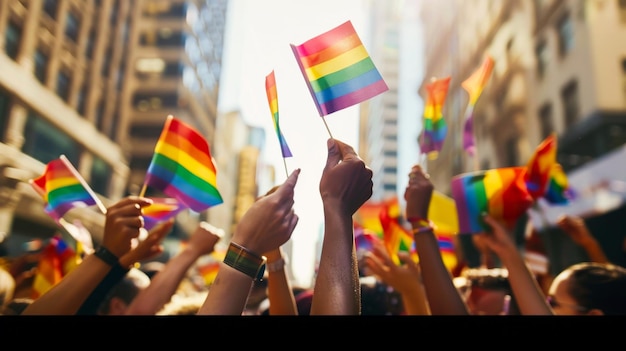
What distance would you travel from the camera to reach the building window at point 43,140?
18.2m

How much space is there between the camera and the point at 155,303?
2.23 meters

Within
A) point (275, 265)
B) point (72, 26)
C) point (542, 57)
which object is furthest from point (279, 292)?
point (72, 26)

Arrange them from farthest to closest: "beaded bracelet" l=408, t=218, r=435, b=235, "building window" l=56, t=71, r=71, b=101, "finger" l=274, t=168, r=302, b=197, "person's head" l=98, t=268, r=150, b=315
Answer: "building window" l=56, t=71, r=71, b=101 < "person's head" l=98, t=268, r=150, b=315 < "beaded bracelet" l=408, t=218, r=435, b=235 < "finger" l=274, t=168, r=302, b=197

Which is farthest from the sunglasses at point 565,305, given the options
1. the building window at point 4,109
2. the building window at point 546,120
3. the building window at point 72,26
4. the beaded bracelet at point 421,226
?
the building window at point 72,26

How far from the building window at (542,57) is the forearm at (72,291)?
1908 cm

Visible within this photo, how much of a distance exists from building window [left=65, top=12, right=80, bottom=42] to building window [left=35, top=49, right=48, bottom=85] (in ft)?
9.10

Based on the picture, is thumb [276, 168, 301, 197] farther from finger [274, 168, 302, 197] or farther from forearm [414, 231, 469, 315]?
forearm [414, 231, 469, 315]

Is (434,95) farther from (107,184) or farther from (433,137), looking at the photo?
(107,184)

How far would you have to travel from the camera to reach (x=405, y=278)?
2.35m

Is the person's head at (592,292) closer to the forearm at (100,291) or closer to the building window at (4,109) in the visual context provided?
the forearm at (100,291)

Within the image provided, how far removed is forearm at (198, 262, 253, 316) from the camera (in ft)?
4.23

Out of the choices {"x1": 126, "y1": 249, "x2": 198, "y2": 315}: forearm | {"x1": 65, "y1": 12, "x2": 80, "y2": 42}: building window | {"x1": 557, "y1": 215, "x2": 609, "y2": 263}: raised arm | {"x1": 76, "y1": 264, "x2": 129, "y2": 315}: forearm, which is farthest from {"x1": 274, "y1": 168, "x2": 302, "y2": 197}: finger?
{"x1": 65, "y1": 12, "x2": 80, "y2": 42}: building window
